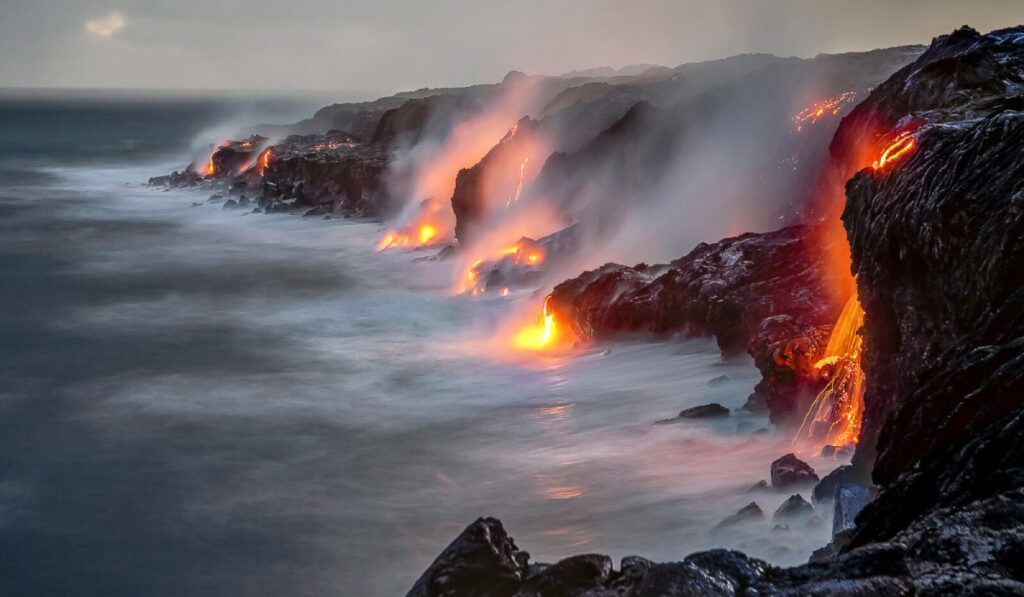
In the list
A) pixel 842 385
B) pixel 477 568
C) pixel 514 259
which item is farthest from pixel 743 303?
pixel 477 568

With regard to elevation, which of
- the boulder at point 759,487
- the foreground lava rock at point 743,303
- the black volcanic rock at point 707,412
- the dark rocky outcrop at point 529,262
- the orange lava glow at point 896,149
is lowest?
the boulder at point 759,487

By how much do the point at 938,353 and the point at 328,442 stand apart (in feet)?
34.6

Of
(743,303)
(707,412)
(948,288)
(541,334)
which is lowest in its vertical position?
(707,412)

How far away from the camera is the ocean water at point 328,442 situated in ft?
40.5

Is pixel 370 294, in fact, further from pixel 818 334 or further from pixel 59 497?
pixel 818 334

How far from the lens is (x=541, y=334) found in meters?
21.7

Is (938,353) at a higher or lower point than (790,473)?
higher

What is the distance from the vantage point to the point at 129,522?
13.8 meters

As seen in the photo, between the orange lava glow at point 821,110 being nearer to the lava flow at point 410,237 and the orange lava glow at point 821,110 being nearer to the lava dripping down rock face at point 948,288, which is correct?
the lava dripping down rock face at point 948,288

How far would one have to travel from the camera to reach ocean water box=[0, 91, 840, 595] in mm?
12336

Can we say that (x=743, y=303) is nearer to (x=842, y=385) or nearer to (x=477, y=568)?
(x=842, y=385)

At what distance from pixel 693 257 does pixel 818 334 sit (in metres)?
5.41

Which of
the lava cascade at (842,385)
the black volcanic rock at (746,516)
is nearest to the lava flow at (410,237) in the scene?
the lava cascade at (842,385)

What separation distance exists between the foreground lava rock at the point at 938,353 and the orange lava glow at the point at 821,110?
398 inches
